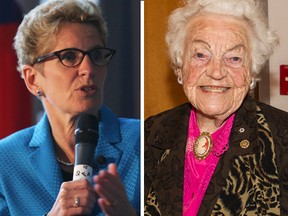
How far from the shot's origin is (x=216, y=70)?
67.5 inches

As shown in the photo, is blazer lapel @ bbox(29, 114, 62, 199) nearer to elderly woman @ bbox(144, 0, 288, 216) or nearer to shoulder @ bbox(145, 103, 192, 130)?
elderly woman @ bbox(144, 0, 288, 216)

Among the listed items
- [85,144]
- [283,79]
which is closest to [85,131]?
[85,144]

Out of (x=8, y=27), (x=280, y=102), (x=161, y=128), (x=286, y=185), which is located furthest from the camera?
(x=280, y=102)

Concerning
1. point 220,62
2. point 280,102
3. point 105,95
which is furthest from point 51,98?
point 280,102

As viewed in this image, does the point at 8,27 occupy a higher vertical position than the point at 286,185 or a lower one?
higher

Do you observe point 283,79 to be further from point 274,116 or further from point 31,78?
point 31,78

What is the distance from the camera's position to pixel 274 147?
167cm

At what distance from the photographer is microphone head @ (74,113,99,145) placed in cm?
130

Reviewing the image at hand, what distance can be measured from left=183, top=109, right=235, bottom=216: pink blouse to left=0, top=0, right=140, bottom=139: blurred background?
480 millimetres

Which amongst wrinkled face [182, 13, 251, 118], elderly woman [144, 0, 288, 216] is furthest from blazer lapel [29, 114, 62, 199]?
wrinkled face [182, 13, 251, 118]

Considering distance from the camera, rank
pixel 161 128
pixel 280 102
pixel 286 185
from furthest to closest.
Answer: pixel 280 102 < pixel 161 128 < pixel 286 185

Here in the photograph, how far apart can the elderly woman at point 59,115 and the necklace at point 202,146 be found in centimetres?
52

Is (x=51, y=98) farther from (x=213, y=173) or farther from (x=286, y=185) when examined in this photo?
(x=286, y=185)

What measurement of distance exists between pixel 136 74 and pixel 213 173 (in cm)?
53
